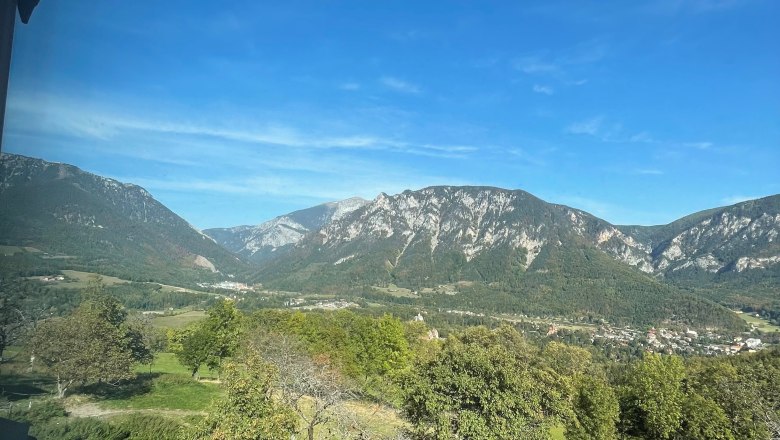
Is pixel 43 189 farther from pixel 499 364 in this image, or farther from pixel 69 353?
pixel 69 353

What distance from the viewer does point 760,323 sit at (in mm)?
138000

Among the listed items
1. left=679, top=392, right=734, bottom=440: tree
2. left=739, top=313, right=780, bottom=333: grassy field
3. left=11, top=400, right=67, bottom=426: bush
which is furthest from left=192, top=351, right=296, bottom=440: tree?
left=739, top=313, right=780, bottom=333: grassy field

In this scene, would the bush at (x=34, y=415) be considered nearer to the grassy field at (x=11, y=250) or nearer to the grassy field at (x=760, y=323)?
the grassy field at (x=11, y=250)

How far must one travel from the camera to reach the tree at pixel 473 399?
57.0 feet

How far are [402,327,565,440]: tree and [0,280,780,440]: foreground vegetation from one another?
2.2 inches

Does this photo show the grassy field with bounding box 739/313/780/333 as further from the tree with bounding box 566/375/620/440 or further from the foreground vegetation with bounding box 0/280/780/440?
the tree with bounding box 566/375/620/440

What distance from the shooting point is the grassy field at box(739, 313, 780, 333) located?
4998 inches

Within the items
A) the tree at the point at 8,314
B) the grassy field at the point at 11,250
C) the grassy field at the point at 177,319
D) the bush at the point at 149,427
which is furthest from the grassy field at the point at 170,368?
the grassy field at the point at 11,250

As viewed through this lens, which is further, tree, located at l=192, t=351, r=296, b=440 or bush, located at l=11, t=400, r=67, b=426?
tree, located at l=192, t=351, r=296, b=440

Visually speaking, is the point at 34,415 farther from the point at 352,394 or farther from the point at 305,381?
the point at 352,394

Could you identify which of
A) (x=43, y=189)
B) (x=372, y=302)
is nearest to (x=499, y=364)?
(x=43, y=189)

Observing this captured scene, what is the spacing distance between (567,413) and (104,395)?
28223mm

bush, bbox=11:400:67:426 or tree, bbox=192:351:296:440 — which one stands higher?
bush, bbox=11:400:67:426

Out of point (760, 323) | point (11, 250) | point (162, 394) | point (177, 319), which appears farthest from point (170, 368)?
point (760, 323)
